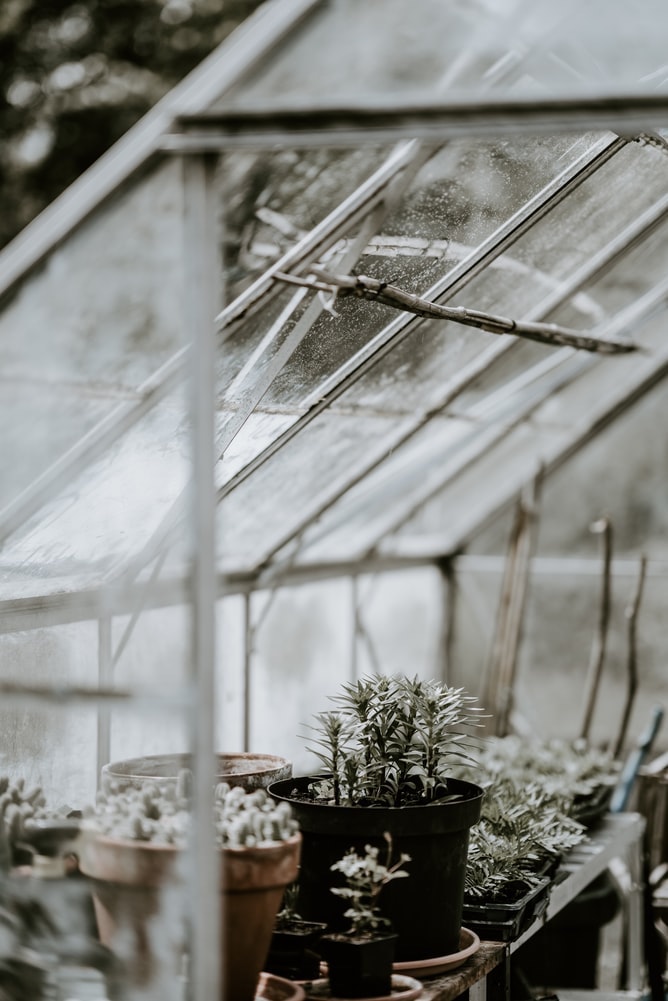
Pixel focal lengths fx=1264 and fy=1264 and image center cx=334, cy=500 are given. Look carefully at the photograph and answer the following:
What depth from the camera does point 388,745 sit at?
9.75 feet

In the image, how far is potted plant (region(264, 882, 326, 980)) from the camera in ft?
8.83

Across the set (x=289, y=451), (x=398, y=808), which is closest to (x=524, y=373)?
(x=289, y=451)

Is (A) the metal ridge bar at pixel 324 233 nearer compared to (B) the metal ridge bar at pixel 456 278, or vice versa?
(A) the metal ridge bar at pixel 324 233

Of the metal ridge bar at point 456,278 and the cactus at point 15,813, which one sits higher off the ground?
the metal ridge bar at point 456,278

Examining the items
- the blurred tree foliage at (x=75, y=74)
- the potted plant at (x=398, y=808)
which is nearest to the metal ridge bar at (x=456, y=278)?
the potted plant at (x=398, y=808)

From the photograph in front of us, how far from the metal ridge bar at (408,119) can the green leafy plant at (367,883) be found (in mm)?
1448

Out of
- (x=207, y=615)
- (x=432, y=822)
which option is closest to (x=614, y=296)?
(x=432, y=822)

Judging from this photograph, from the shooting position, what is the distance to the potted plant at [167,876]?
2.26 metres

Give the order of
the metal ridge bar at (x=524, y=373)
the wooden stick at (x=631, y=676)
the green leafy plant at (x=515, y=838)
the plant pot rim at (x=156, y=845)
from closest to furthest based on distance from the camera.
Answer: the plant pot rim at (x=156, y=845), the green leafy plant at (x=515, y=838), the metal ridge bar at (x=524, y=373), the wooden stick at (x=631, y=676)

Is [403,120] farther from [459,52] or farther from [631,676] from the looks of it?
[631,676]

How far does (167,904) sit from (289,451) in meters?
2.08

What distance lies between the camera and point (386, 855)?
276 centimetres

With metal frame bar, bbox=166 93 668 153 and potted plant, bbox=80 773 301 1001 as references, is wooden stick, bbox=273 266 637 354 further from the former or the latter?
potted plant, bbox=80 773 301 1001

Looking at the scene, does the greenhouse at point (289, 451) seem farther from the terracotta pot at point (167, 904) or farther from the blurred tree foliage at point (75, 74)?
the blurred tree foliage at point (75, 74)
